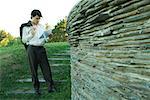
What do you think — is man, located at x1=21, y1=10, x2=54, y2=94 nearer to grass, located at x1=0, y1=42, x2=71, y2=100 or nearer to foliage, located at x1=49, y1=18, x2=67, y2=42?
grass, located at x1=0, y1=42, x2=71, y2=100

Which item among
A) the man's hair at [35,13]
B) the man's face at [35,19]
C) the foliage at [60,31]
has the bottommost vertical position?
the foliage at [60,31]

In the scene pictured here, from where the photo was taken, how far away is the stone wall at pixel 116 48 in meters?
2.96

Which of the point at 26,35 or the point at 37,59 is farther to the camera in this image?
the point at 37,59

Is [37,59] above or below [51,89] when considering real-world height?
above

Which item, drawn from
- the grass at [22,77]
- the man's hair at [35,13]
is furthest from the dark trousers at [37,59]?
the man's hair at [35,13]

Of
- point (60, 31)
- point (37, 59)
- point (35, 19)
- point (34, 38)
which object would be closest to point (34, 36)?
point (34, 38)

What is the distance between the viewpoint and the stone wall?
296cm

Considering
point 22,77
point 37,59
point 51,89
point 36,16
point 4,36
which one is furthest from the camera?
point 4,36

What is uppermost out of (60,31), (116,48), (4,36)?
(116,48)

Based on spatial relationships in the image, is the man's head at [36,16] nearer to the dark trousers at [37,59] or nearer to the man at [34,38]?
the man at [34,38]

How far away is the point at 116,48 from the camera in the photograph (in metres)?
3.64

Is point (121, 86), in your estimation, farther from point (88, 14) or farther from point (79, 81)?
point (79, 81)

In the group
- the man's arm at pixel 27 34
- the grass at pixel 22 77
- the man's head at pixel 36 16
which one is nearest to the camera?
the man's arm at pixel 27 34

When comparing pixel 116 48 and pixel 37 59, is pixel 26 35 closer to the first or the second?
pixel 37 59
